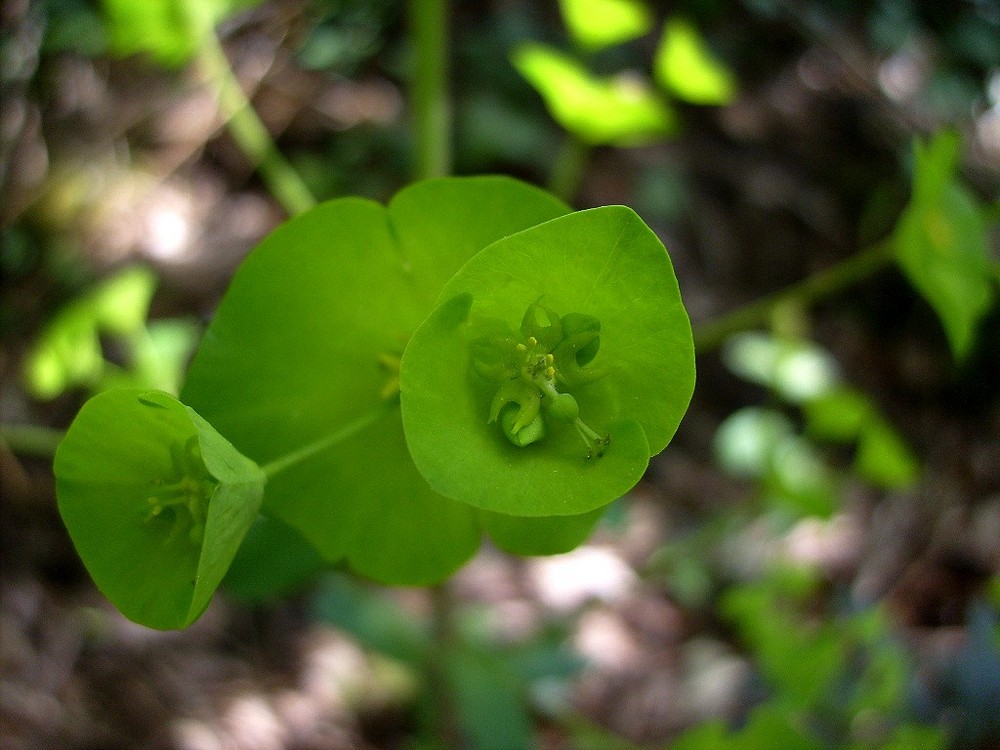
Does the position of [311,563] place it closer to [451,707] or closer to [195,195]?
[451,707]

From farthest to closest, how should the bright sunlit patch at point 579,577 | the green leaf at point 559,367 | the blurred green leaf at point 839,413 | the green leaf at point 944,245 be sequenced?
the bright sunlit patch at point 579,577 → the blurred green leaf at point 839,413 → the green leaf at point 944,245 → the green leaf at point 559,367

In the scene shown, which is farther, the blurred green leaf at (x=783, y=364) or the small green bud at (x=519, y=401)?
the blurred green leaf at (x=783, y=364)

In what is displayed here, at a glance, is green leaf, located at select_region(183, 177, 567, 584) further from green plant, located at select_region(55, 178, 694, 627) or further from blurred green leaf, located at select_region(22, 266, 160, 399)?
blurred green leaf, located at select_region(22, 266, 160, 399)

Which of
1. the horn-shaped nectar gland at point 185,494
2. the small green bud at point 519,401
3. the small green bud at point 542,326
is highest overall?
the small green bud at point 542,326

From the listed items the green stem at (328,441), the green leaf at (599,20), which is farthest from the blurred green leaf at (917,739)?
the green leaf at (599,20)

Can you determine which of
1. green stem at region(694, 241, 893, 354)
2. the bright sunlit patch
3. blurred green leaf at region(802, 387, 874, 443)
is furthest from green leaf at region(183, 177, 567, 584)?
the bright sunlit patch

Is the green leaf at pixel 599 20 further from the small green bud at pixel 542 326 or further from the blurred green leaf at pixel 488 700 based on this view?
the blurred green leaf at pixel 488 700

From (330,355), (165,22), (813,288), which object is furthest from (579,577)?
(165,22)
